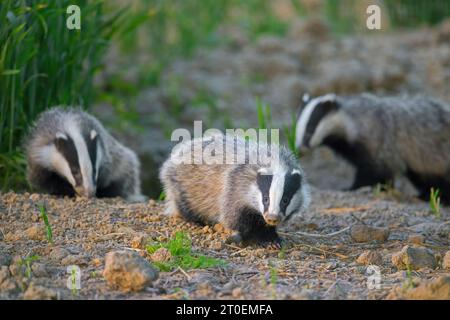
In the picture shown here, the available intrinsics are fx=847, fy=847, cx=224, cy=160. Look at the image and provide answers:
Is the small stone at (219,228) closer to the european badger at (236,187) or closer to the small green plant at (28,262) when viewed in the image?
the european badger at (236,187)

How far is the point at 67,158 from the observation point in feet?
19.3

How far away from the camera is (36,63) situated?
6.31 metres

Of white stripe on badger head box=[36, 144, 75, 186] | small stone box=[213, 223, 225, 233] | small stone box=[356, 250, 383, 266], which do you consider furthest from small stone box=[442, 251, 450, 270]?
white stripe on badger head box=[36, 144, 75, 186]

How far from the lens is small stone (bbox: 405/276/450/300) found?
12.2 feet

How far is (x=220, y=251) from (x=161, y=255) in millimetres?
445

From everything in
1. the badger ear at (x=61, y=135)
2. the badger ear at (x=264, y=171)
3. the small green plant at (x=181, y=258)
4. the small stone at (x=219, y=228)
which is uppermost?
the badger ear at (x=61, y=135)

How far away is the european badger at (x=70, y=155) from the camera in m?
5.81

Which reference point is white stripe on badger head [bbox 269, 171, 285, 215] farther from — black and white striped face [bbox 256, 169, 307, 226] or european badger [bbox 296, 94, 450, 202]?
european badger [bbox 296, 94, 450, 202]

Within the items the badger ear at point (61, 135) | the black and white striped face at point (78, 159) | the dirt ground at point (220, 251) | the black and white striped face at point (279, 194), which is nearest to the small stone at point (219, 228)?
the dirt ground at point (220, 251)

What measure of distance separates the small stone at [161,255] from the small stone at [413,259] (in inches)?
47.2
